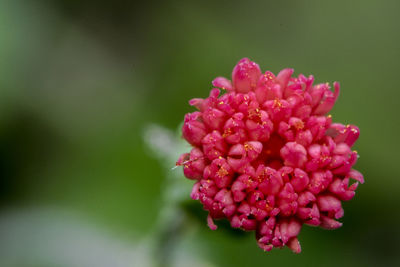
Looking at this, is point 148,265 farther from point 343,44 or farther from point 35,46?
point 343,44

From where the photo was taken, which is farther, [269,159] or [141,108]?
[141,108]

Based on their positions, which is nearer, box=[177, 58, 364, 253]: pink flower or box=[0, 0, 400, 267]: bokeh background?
box=[177, 58, 364, 253]: pink flower

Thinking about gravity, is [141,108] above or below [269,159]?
above

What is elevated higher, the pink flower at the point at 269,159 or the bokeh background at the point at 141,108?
the bokeh background at the point at 141,108

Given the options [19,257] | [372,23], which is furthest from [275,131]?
[19,257]

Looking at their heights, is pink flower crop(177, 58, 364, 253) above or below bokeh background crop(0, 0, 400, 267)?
below
